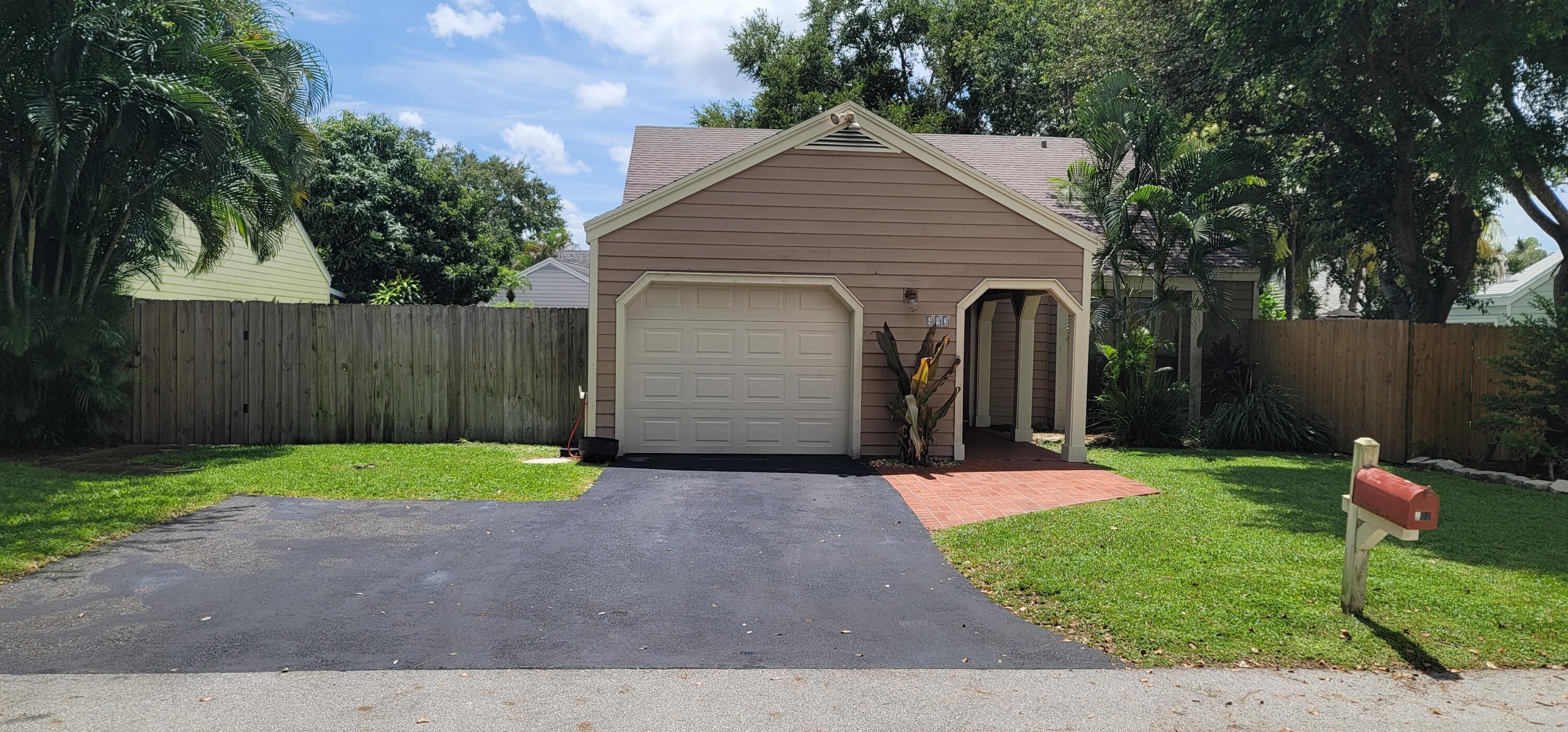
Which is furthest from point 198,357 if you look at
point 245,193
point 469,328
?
point 469,328

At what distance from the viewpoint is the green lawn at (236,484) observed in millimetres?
7105

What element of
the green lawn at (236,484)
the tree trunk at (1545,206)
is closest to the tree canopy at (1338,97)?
the tree trunk at (1545,206)

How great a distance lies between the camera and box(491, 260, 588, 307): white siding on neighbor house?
36.7 metres

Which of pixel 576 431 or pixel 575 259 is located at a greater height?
pixel 575 259

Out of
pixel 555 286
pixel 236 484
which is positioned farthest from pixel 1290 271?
pixel 236 484

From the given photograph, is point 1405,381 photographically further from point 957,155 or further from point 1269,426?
point 957,155

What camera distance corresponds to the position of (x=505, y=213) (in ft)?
174

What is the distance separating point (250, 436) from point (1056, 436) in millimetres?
11162

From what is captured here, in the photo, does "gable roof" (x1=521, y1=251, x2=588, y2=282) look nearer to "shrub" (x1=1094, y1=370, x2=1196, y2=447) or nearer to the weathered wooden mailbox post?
"shrub" (x1=1094, y1=370, x2=1196, y2=447)

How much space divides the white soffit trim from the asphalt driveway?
13.2 feet

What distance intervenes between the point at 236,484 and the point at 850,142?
7444mm

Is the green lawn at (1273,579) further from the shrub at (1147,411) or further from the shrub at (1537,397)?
the shrub at (1147,411)

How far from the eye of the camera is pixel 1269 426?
13438 mm

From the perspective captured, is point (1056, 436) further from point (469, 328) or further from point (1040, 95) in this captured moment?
point (1040, 95)
